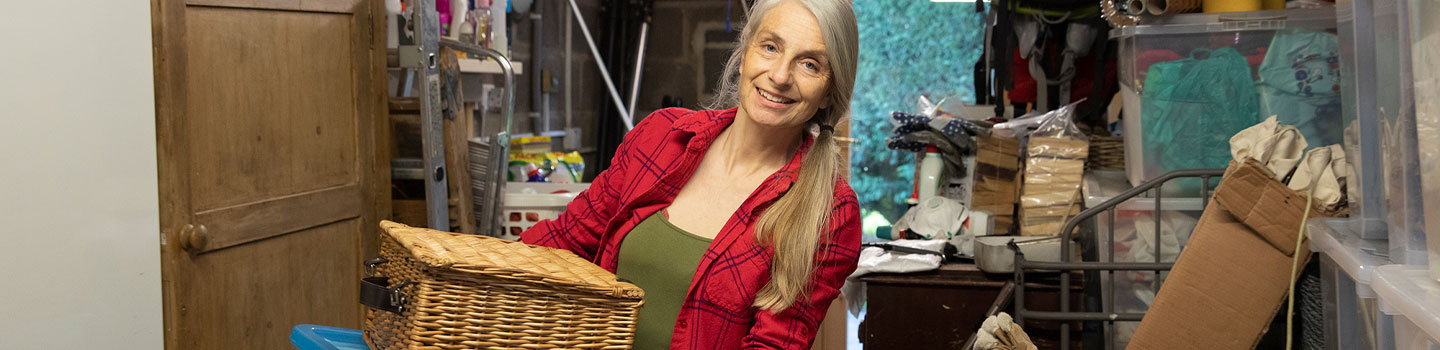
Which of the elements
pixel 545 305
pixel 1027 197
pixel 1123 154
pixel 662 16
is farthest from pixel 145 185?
pixel 662 16

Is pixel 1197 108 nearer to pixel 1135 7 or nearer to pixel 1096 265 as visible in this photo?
pixel 1135 7

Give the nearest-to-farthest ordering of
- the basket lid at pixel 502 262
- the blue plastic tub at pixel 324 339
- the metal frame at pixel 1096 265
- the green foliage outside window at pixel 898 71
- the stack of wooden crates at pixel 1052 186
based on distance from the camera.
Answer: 1. the basket lid at pixel 502 262
2. the blue plastic tub at pixel 324 339
3. the metal frame at pixel 1096 265
4. the stack of wooden crates at pixel 1052 186
5. the green foliage outside window at pixel 898 71

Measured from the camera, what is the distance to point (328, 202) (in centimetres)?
273

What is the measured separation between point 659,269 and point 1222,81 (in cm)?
192

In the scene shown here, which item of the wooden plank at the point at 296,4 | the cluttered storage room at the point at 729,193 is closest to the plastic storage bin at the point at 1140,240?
the cluttered storage room at the point at 729,193

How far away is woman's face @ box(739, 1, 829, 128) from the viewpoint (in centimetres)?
150

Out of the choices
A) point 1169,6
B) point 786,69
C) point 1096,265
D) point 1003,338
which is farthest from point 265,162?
point 1169,6

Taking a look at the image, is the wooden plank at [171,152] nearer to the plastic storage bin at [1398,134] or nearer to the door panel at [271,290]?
the door panel at [271,290]

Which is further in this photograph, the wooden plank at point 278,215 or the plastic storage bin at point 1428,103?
the wooden plank at point 278,215

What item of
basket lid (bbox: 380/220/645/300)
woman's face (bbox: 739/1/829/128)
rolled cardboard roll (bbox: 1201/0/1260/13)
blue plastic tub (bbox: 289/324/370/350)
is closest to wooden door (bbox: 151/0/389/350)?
blue plastic tub (bbox: 289/324/370/350)

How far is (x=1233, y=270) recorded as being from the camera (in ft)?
7.32

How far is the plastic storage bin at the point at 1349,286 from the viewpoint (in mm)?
1550

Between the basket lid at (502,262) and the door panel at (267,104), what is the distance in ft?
3.63

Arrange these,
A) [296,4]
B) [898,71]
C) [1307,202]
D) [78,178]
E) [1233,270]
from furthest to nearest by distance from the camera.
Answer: [898,71] < [296,4] < [1233,270] < [1307,202] < [78,178]
